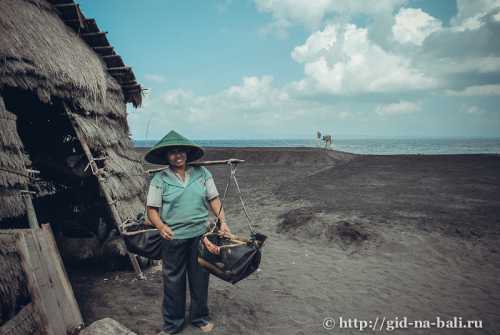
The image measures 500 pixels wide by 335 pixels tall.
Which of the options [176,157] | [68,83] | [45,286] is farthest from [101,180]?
[176,157]

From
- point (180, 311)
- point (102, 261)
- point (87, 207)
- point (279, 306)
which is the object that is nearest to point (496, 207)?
point (279, 306)

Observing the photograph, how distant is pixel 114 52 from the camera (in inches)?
275

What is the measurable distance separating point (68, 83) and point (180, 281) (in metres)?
3.98

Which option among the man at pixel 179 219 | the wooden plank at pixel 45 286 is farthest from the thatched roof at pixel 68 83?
the man at pixel 179 219

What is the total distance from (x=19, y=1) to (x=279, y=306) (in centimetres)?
709

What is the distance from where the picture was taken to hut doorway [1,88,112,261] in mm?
5738

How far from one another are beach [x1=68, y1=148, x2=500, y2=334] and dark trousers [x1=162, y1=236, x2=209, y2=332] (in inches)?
10.6

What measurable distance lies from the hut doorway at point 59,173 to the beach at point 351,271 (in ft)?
4.14

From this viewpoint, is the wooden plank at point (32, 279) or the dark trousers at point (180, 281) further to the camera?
the dark trousers at point (180, 281)

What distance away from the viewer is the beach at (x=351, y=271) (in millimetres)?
4289

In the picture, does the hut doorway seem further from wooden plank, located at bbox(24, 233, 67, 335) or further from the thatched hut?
wooden plank, located at bbox(24, 233, 67, 335)

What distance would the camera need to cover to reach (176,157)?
3.55 m

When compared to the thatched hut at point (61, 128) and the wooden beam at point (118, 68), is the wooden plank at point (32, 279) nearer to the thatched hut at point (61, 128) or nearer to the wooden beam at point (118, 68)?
the thatched hut at point (61, 128)

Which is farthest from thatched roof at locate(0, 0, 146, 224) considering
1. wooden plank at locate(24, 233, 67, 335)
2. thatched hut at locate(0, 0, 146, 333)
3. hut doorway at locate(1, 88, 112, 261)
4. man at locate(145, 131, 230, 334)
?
man at locate(145, 131, 230, 334)
